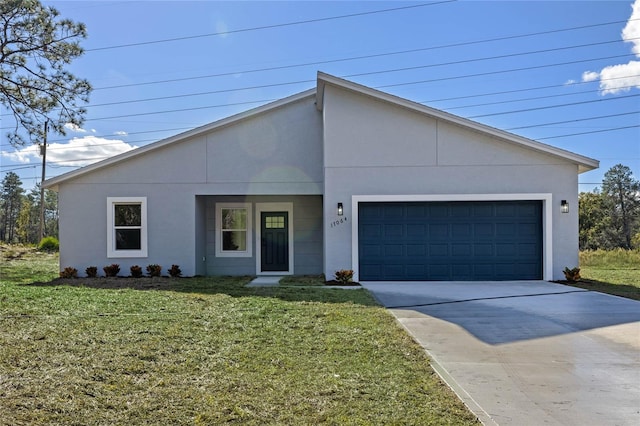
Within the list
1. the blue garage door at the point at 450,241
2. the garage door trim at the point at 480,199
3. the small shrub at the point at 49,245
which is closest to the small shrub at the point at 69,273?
the garage door trim at the point at 480,199

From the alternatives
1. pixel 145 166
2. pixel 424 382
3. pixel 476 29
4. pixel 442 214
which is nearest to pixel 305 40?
pixel 476 29

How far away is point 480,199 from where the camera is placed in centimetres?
1145

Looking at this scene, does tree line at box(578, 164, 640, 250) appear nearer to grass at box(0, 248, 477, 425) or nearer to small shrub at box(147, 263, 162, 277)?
small shrub at box(147, 263, 162, 277)

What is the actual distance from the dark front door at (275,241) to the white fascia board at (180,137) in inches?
120

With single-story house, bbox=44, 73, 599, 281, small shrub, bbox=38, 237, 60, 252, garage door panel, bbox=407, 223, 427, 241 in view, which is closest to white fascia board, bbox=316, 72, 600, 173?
single-story house, bbox=44, 73, 599, 281

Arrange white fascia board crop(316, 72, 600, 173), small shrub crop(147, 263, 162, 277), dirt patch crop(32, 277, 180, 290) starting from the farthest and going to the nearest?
small shrub crop(147, 263, 162, 277) → white fascia board crop(316, 72, 600, 173) → dirt patch crop(32, 277, 180, 290)

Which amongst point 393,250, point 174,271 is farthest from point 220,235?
point 393,250

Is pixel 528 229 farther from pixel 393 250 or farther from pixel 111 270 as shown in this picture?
pixel 111 270

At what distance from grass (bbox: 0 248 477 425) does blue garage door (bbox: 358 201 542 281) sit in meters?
4.49

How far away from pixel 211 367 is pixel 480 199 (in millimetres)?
9147

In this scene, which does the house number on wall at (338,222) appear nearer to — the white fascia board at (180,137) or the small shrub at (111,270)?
the white fascia board at (180,137)

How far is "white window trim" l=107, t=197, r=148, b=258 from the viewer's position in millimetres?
12461

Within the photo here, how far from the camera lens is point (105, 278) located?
465 inches

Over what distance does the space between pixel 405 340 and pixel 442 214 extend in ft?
22.6
